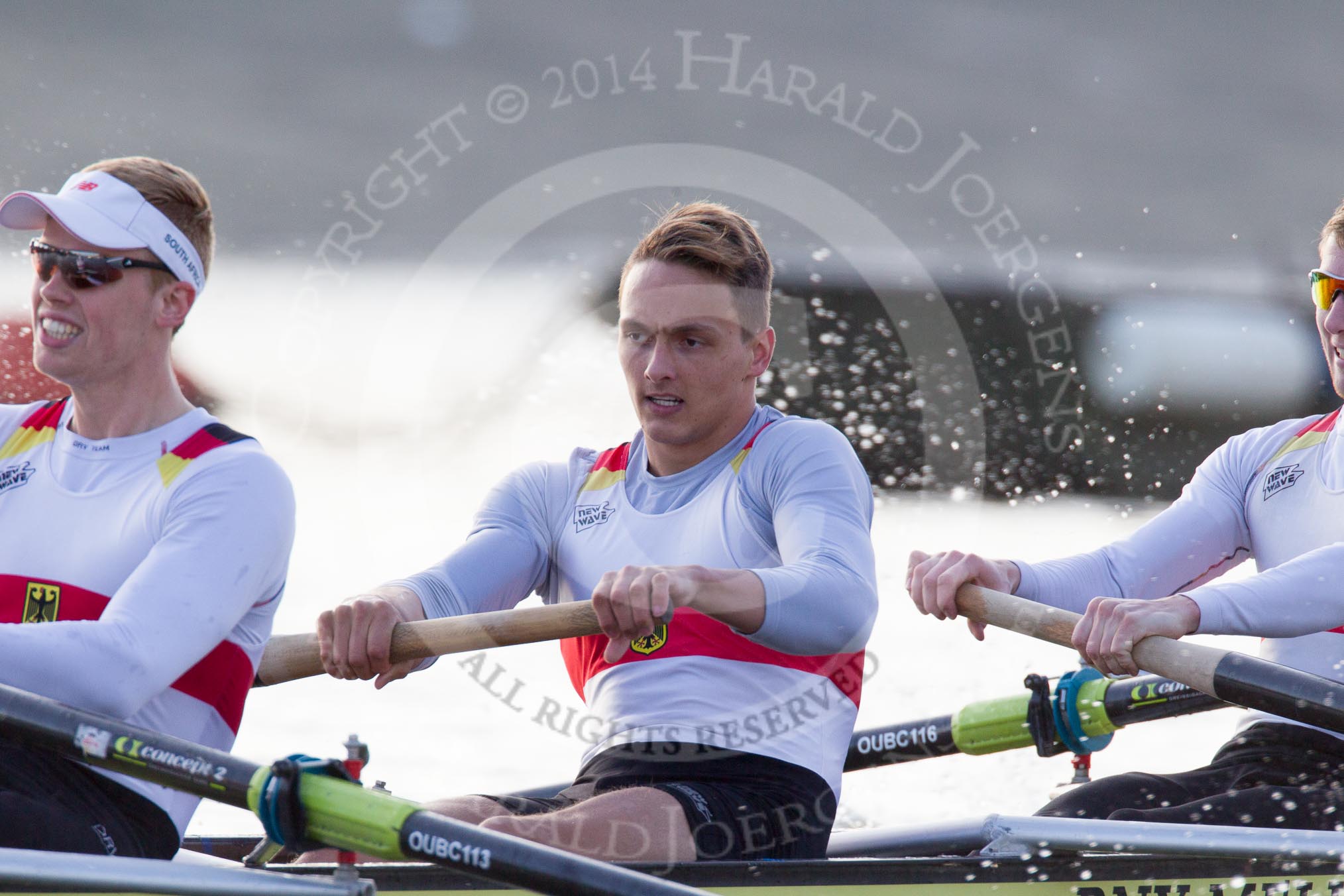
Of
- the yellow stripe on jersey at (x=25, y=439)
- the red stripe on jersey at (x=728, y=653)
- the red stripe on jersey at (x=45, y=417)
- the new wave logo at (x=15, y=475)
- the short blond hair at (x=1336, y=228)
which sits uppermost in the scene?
the short blond hair at (x=1336, y=228)

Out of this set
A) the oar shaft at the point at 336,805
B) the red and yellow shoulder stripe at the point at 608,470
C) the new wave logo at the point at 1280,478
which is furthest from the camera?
the new wave logo at the point at 1280,478

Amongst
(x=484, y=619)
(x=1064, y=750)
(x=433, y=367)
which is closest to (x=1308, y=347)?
(x=433, y=367)

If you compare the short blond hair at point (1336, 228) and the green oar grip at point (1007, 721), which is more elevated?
the short blond hair at point (1336, 228)

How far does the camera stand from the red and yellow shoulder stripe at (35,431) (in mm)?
2125

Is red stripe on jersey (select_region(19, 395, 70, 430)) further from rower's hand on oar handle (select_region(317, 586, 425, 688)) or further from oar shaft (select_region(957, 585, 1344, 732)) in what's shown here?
oar shaft (select_region(957, 585, 1344, 732))

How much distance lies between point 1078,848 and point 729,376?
38.8 inches

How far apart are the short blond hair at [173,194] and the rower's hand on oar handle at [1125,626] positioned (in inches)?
65.3

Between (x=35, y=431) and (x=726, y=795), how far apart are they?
127 cm

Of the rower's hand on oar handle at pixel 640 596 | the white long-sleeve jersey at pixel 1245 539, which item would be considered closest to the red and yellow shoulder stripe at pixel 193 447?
the rower's hand on oar handle at pixel 640 596

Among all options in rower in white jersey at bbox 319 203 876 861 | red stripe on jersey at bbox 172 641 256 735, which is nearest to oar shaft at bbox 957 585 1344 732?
rower in white jersey at bbox 319 203 876 861

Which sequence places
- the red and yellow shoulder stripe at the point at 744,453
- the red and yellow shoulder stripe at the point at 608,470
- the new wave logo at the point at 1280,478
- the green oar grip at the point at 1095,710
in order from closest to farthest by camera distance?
the red and yellow shoulder stripe at the point at 744,453 < the red and yellow shoulder stripe at the point at 608,470 < the new wave logo at the point at 1280,478 < the green oar grip at the point at 1095,710

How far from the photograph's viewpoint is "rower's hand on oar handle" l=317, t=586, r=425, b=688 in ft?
7.28

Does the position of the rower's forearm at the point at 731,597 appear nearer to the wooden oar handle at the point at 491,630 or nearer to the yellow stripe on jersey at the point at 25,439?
the wooden oar handle at the point at 491,630

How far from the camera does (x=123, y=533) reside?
1931 mm
